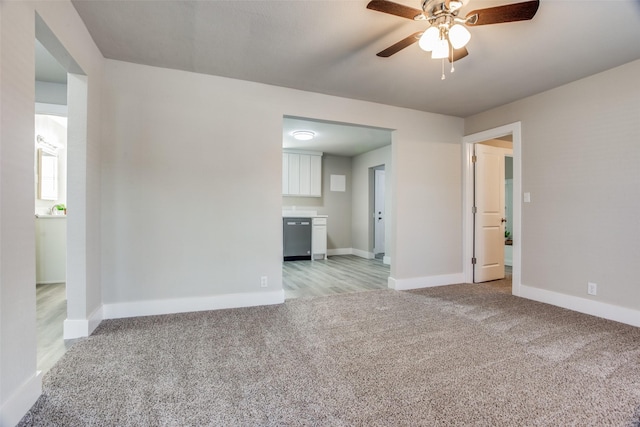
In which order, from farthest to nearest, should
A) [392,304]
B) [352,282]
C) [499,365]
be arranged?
[352,282], [392,304], [499,365]

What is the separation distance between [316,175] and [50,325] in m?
5.00

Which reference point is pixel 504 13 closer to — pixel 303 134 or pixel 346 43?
pixel 346 43

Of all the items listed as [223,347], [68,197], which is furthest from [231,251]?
[68,197]

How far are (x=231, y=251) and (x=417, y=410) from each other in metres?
2.15

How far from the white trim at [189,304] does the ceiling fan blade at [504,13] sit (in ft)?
9.22

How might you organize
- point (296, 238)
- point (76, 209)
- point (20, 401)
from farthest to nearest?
point (296, 238) < point (76, 209) < point (20, 401)

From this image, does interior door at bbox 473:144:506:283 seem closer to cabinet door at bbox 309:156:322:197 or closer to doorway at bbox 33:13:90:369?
cabinet door at bbox 309:156:322:197

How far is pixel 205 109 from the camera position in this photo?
288 cm

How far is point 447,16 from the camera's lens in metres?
1.78

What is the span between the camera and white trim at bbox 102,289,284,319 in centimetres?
262

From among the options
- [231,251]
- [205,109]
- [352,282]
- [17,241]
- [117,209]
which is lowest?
[352,282]

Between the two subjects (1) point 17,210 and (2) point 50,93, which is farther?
(2) point 50,93

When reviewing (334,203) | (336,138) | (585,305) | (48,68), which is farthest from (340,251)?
(48,68)

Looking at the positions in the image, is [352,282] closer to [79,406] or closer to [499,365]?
[499,365]
